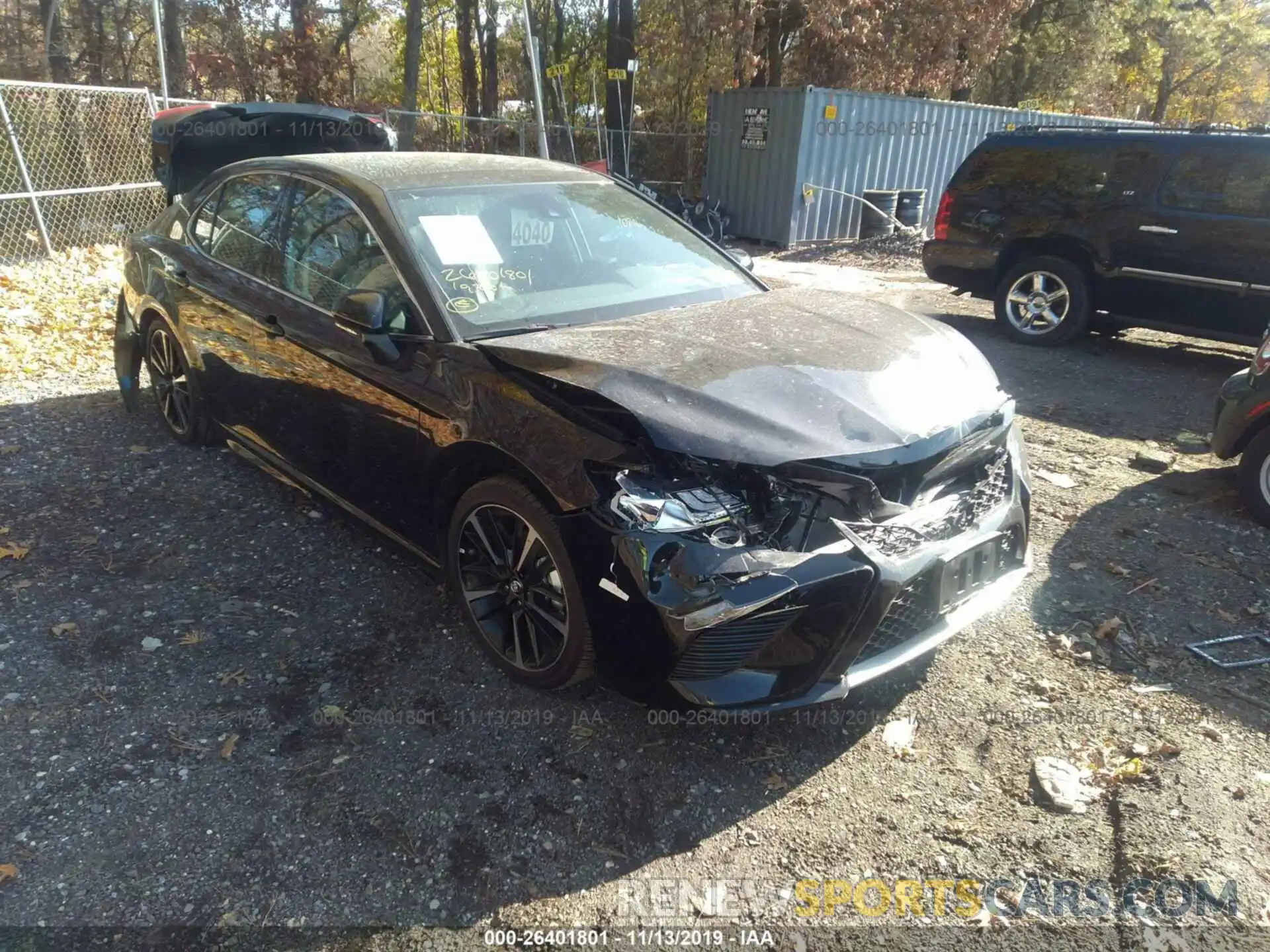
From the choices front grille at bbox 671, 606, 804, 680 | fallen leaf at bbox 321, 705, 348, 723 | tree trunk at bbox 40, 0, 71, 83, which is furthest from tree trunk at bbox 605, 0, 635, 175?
front grille at bbox 671, 606, 804, 680

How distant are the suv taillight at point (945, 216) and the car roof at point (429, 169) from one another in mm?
5221

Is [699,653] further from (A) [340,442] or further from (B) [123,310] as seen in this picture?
(B) [123,310]

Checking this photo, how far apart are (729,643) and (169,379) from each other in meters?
4.28

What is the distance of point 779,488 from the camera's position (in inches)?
98.4

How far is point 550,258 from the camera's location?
354 cm

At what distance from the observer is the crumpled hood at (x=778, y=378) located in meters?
2.51

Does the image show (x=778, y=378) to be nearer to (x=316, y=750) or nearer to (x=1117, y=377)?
(x=316, y=750)

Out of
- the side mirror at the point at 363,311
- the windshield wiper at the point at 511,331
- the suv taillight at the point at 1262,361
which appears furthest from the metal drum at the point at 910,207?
the side mirror at the point at 363,311

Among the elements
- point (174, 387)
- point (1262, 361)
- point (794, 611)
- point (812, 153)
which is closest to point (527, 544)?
point (794, 611)

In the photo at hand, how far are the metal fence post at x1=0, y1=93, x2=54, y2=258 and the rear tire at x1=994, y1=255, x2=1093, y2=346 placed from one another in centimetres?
960

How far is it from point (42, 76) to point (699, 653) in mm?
20037

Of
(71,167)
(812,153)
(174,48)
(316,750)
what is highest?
(174,48)

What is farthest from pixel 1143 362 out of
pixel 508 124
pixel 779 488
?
pixel 508 124

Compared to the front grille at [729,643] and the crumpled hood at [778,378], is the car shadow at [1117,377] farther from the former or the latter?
the front grille at [729,643]
